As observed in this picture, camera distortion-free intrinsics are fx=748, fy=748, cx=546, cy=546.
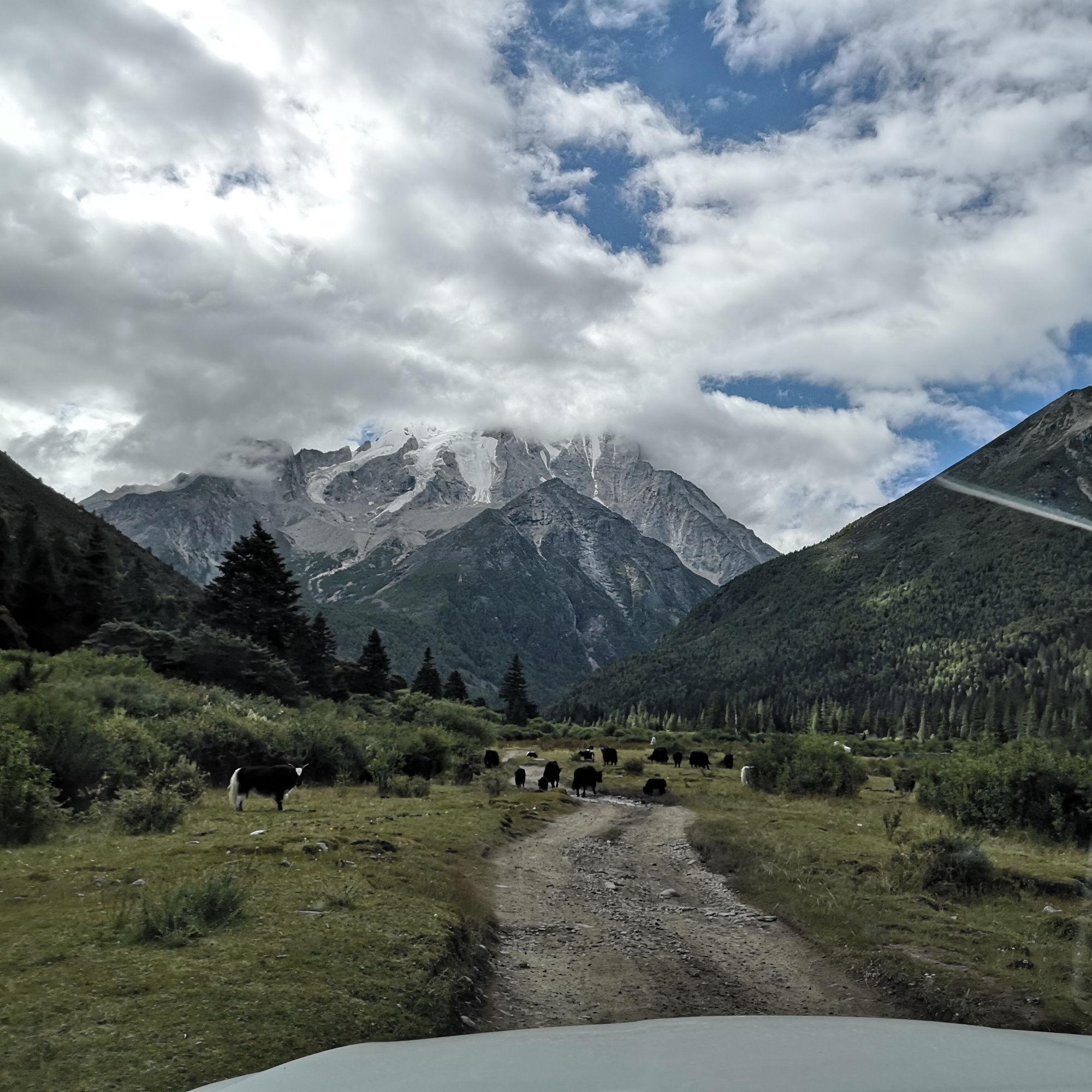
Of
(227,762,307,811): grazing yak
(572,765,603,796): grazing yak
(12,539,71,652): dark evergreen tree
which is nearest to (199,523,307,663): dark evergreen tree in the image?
(12,539,71,652): dark evergreen tree

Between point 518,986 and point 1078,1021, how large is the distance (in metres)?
6.29

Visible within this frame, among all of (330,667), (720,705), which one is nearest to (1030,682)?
(720,705)

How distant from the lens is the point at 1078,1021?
8.18 meters

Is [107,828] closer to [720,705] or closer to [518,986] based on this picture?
[518,986]

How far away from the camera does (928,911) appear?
12641 mm

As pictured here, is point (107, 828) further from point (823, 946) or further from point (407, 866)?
point (823, 946)

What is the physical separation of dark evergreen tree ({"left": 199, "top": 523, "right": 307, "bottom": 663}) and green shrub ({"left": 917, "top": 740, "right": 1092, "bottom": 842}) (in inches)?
1778

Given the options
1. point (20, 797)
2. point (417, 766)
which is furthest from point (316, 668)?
point (20, 797)

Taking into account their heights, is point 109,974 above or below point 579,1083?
below

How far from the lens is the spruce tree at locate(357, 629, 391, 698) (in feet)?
298

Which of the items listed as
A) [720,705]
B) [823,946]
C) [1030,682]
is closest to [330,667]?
[823,946]

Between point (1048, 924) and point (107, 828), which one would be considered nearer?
point (1048, 924)

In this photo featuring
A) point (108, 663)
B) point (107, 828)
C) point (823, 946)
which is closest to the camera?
point (823, 946)

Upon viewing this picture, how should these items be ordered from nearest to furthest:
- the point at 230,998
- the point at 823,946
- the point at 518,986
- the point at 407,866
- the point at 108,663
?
1. the point at 230,998
2. the point at 518,986
3. the point at 823,946
4. the point at 407,866
5. the point at 108,663
